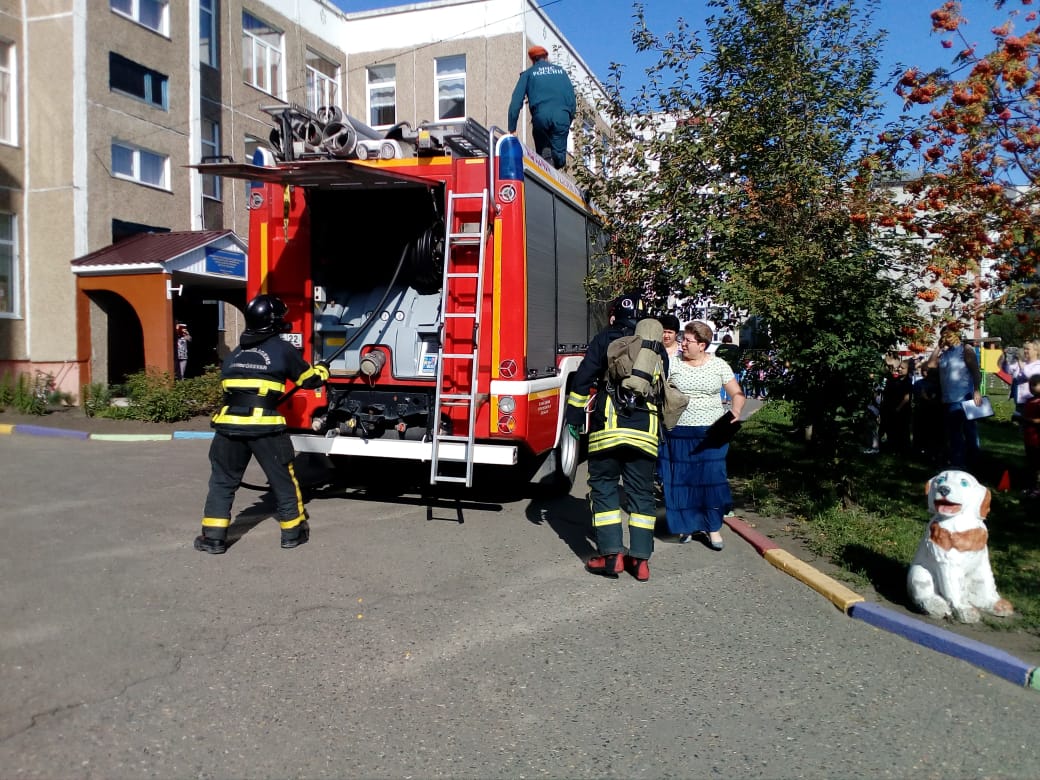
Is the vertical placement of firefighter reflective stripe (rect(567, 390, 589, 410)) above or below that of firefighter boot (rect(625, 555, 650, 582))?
above

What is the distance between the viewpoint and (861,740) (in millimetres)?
3631

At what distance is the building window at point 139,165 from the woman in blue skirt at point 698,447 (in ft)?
49.8

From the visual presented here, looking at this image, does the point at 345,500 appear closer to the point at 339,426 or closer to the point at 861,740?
the point at 339,426

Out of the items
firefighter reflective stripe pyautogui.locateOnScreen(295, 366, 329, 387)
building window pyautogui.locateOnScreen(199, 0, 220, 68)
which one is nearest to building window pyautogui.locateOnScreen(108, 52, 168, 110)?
building window pyautogui.locateOnScreen(199, 0, 220, 68)

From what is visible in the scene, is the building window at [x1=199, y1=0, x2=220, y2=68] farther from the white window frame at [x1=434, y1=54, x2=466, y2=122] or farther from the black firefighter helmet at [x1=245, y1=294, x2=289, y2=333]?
the black firefighter helmet at [x1=245, y1=294, x2=289, y2=333]

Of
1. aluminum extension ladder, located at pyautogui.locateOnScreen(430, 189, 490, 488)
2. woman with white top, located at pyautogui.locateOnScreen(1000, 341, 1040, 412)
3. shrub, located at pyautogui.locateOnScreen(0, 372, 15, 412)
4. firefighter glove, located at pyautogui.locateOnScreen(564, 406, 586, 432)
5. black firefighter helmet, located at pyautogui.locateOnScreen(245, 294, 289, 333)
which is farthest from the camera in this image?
shrub, located at pyautogui.locateOnScreen(0, 372, 15, 412)

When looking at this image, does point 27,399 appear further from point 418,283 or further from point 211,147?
point 418,283

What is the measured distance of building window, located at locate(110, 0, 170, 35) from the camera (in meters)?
17.9

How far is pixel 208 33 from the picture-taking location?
69.4ft

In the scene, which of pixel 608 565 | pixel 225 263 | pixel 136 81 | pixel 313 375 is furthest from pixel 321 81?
pixel 608 565

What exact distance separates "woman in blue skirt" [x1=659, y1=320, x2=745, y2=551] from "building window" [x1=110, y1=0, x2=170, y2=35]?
1639 cm

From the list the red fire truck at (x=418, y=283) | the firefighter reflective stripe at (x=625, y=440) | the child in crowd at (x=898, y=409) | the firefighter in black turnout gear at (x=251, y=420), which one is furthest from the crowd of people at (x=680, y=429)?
the child in crowd at (x=898, y=409)

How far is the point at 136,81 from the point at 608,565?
17.1 m

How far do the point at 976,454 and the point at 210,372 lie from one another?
13044mm
